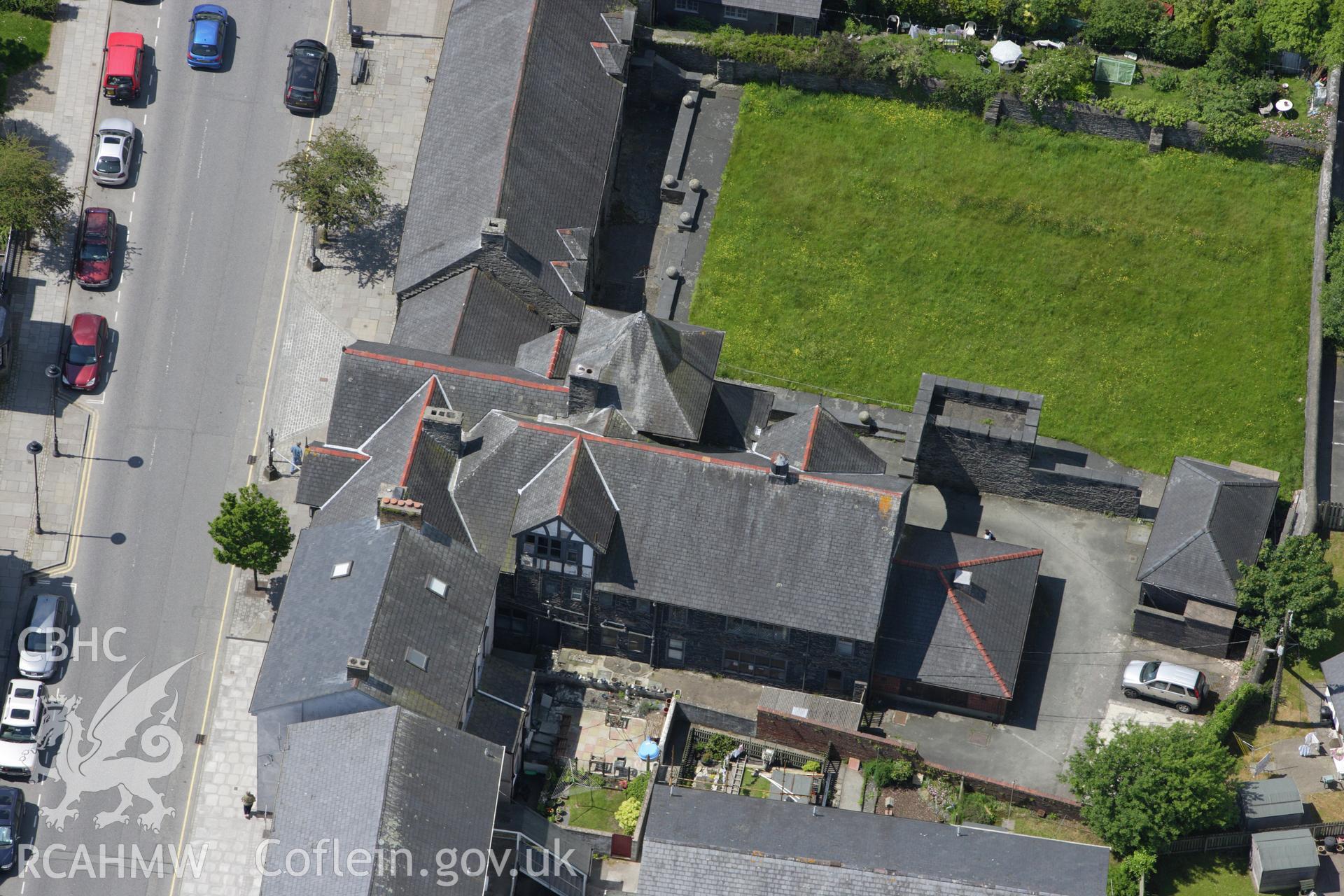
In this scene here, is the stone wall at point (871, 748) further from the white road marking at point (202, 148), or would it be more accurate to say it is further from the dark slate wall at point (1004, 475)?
the white road marking at point (202, 148)

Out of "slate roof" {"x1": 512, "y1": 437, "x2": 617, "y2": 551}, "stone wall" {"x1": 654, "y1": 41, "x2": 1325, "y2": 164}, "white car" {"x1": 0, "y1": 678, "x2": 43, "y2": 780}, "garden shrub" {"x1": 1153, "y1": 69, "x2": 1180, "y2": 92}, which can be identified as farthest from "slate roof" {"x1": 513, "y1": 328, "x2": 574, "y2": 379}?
"garden shrub" {"x1": 1153, "y1": 69, "x2": 1180, "y2": 92}

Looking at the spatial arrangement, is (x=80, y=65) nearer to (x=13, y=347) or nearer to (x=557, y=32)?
(x=13, y=347)

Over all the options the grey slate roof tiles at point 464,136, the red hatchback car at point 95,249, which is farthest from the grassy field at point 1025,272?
the red hatchback car at point 95,249

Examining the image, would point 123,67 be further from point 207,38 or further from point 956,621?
point 956,621

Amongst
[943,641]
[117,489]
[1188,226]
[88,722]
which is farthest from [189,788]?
[1188,226]

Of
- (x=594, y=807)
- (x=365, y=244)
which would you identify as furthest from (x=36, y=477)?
(x=594, y=807)

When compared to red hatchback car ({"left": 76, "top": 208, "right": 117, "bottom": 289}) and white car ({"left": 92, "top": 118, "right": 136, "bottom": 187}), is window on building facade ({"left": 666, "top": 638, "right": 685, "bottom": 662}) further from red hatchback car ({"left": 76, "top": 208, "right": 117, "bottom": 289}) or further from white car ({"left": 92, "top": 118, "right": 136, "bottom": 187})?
white car ({"left": 92, "top": 118, "right": 136, "bottom": 187})
